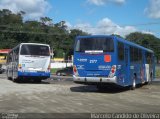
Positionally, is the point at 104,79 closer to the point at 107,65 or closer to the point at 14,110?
Answer: the point at 107,65

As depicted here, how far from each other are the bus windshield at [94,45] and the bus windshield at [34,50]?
8606 mm

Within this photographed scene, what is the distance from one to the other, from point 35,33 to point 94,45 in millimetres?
105473

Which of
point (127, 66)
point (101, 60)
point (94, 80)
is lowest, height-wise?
point (94, 80)

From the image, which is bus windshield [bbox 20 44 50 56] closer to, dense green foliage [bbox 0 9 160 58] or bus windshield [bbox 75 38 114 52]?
bus windshield [bbox 75 38 114 52]

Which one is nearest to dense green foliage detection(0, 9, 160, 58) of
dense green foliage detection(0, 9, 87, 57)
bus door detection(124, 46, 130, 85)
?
dense green foliage detection(0, 9, 87, 57)

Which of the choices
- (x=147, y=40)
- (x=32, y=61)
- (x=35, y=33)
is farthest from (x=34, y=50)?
(x=147, y=40)

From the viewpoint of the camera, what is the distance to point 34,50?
3017 centimetres

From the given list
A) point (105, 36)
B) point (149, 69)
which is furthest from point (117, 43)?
point (149, 69)

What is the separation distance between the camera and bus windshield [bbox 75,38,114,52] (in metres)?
21.2

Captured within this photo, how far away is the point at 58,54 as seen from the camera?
132 meters

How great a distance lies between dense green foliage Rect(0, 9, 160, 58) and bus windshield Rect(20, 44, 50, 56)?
83769 millimetres

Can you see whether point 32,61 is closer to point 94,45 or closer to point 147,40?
point 94,45

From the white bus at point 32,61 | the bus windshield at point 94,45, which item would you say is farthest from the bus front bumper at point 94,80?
the white bus at point 32,61

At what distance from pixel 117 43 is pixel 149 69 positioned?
11332mm
